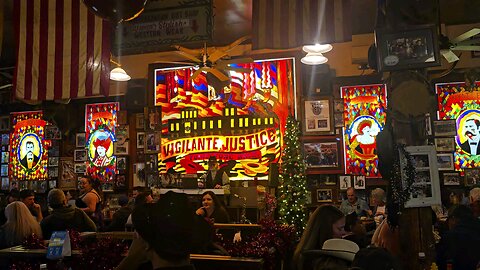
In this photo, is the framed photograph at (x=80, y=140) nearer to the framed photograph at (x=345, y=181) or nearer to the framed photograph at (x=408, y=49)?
the framed photograph at (x=345, y=181)

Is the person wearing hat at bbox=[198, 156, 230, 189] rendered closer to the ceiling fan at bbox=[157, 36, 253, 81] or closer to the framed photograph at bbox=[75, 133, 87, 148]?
the ceiling fan at bbox=[157, 36, 253, 81]

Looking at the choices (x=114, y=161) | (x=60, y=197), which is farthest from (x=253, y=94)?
(x=60, y=197)

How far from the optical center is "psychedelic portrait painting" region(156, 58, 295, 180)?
33.5 feet

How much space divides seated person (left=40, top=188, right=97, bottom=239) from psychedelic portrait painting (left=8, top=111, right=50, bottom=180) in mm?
7214

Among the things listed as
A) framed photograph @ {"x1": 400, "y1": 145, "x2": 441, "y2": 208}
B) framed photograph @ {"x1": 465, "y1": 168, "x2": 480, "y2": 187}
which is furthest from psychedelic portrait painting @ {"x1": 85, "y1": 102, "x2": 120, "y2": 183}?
framed photograph @ {"x1": 400, "y1": 145, "x2": 441, "y2": 208}

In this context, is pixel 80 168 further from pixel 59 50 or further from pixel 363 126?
pixel 363 126

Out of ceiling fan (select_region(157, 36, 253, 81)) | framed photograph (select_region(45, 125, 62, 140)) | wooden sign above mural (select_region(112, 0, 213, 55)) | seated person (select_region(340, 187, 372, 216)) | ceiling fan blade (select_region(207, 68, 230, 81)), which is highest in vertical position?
ceiling fan (select_region(157, 36, 253, 81))

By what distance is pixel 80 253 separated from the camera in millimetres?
3738

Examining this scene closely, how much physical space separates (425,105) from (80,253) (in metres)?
3.08

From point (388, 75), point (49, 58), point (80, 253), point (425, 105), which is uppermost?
point (49, 58)

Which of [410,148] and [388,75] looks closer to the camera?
[410,148]

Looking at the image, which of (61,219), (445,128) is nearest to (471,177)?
(445,128)

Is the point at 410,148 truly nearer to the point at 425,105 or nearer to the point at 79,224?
the point at 425,105

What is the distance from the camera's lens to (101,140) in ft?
37.8
